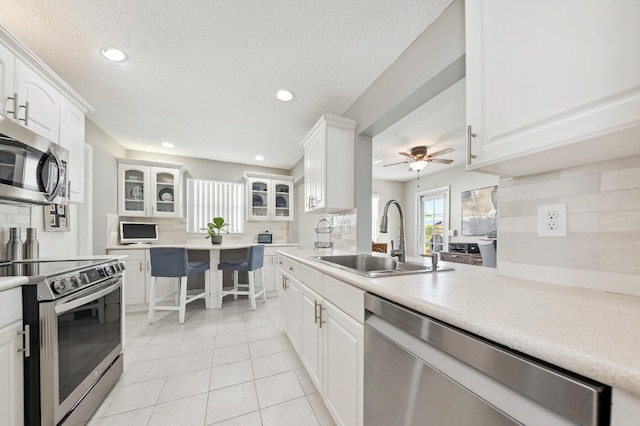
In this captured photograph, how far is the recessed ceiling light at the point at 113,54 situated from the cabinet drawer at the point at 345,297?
2.10 metres

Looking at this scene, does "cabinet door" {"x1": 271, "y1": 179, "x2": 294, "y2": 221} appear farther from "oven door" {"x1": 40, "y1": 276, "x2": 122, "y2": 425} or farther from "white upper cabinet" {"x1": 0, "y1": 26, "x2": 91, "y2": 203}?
"oven door" {"x1": 40, "y1": 276, "x2": 122, "y2": 425}

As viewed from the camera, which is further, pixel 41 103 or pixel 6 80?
pixel 41 103

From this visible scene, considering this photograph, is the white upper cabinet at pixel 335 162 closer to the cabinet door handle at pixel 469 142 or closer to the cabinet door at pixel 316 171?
the cabinet door at pixel 316 171

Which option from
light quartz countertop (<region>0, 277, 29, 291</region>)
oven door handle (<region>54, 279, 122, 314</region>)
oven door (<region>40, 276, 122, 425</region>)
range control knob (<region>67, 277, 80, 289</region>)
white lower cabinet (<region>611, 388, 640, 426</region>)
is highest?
light quartz countertop (<region>0, 277, 29, 291</region>)

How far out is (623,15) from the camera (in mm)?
602

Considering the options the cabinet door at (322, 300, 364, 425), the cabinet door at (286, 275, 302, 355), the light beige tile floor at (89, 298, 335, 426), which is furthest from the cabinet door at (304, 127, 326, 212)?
the light beige tile floor at (89, 298, 335, 426)

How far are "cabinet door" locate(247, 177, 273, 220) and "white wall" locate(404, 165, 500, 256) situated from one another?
3.61 metres

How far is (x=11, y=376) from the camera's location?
1.01 m

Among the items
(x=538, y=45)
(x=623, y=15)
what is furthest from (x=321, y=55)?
(x=623, y=15)

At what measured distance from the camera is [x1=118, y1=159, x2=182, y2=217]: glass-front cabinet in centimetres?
359

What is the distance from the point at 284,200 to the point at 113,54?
3205mm

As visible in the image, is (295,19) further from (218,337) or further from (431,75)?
(218,337)

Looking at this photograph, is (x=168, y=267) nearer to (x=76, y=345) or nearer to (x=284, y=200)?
(x=76, y=345)

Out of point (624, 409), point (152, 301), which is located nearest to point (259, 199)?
point (152, 301)
